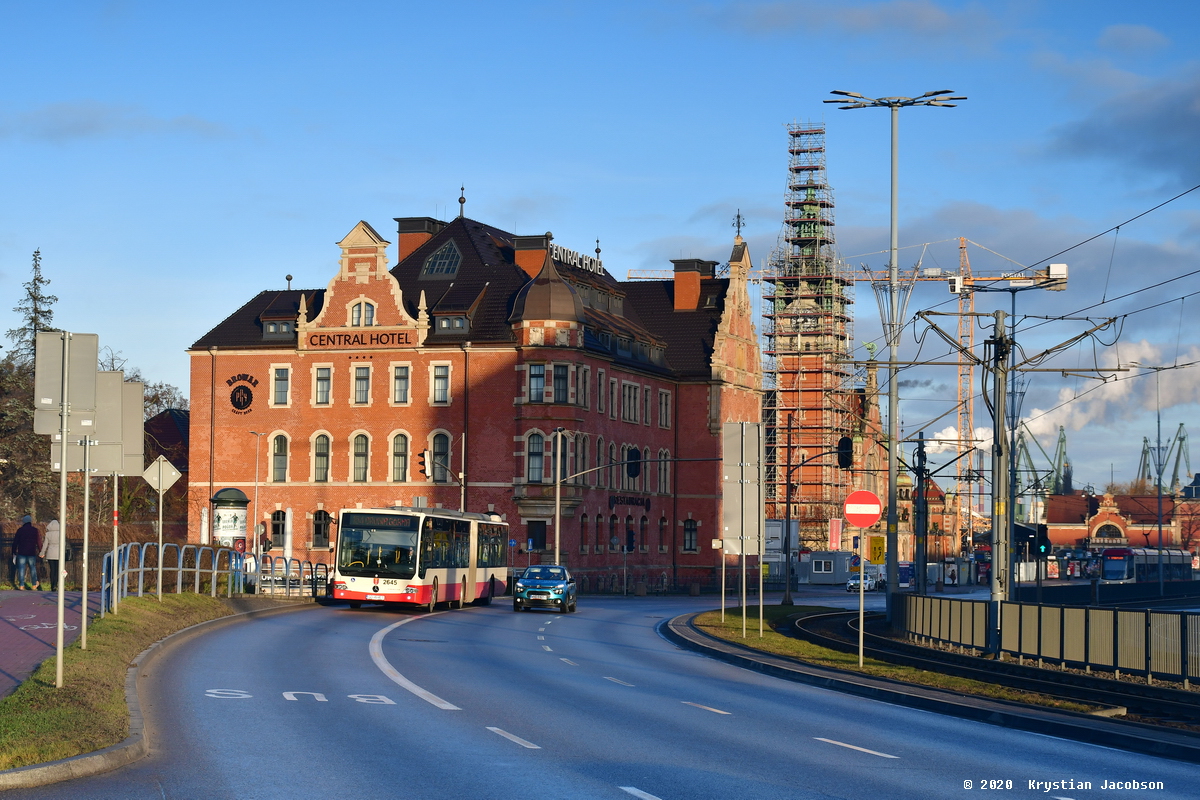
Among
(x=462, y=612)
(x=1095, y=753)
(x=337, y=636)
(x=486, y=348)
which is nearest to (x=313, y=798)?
(x=1095, y=753)

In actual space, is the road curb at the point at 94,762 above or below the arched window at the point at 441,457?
below

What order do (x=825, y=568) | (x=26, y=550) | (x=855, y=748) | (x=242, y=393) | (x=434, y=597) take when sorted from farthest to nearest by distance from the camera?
(x=825, y=568) < (x=242, y=393) < (x=434, y=597) < (x=26, y=550) < (x=855, y=748)

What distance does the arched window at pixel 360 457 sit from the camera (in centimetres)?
7756

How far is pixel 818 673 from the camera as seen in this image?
25.0 m

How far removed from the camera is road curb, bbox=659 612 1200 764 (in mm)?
16250

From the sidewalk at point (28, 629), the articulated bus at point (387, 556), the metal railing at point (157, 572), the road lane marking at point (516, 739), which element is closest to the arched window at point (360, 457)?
the metal railing at point (157, 572)

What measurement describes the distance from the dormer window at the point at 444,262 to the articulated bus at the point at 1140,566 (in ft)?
137

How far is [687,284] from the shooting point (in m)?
95.2

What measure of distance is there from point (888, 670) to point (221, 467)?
58.9 m

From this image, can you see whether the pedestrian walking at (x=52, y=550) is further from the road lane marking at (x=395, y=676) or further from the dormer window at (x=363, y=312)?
the dormer window at (x=363, y=312)

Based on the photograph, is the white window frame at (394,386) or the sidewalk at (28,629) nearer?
the sidewalk at (28,629)

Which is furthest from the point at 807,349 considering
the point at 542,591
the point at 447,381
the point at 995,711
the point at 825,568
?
the point at 995,711

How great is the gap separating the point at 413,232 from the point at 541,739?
247 feet

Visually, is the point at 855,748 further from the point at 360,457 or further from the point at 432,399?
the point at 360,457
